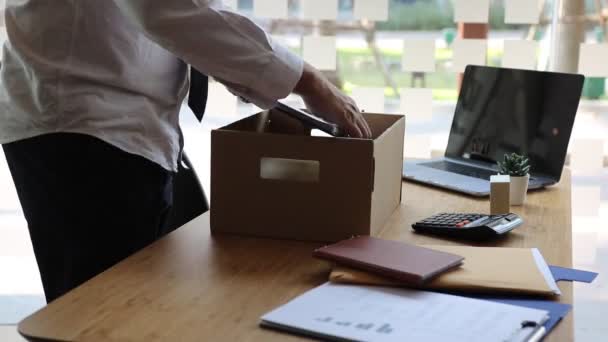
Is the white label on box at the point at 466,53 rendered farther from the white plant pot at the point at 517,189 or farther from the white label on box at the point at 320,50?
the white plant pot at the point at 517,189

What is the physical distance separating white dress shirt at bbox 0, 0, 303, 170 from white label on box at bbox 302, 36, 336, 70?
1527 millimetres

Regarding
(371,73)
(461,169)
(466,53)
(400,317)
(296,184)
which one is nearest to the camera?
(400,317)

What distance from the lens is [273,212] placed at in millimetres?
1555

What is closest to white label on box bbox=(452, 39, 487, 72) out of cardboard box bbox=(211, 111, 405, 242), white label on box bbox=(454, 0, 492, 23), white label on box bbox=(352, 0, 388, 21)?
white label on box bbox=(454, 0, 492, 23)

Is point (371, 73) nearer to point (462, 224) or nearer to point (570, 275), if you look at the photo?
point (462, 224)

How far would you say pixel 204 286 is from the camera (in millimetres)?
1312

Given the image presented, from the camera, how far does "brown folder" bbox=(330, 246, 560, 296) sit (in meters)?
1.29

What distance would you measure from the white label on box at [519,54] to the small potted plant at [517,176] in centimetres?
124

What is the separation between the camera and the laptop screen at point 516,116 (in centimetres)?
203

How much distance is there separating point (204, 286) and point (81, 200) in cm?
39

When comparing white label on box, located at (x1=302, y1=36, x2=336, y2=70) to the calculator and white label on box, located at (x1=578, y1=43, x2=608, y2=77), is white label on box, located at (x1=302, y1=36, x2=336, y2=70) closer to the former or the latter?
white label on box, located at (x1=578, y1=43, x2=608, y2=77)

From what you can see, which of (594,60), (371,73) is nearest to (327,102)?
(594,60)

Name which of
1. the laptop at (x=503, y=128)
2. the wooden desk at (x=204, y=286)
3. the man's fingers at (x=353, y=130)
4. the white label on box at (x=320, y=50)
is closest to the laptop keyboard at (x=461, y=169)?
the laptop at (x=503, y=128)

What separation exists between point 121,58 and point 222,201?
0.31 m
